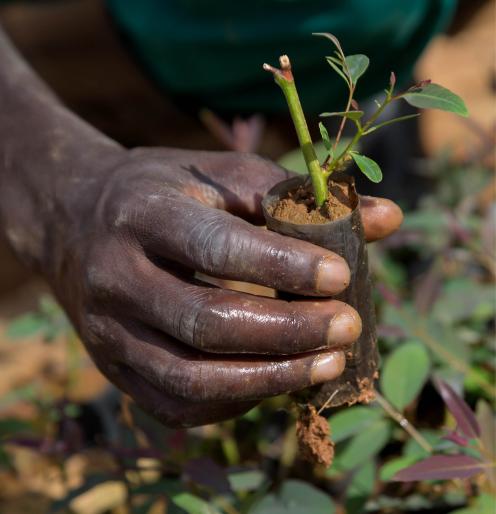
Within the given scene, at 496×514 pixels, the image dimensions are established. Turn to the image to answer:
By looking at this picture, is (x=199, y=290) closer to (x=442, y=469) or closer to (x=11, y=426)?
(x=442, y=469)

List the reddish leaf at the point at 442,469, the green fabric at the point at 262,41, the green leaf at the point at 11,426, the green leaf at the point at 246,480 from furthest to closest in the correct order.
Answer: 1. the green fabric at the point at 262,41
2. the green leaf at the point at 11,426
3. the green leaf at the point at 246,480
4. the reddish leaf at the point at 442,469

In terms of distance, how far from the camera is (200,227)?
102 centimetres

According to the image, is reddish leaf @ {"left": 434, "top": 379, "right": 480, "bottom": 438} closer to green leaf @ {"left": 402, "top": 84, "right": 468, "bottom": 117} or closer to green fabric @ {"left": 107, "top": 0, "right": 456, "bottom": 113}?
green leaf @ {"left": 402, "top": 84, "right": 468, "bottom": 117}

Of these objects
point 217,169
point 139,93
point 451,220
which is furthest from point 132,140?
point 217,169

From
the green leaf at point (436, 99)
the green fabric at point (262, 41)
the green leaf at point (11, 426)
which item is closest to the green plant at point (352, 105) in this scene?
the green leaf at point (436, 99)

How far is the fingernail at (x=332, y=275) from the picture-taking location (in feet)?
3.16

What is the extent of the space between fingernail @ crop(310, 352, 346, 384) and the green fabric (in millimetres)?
1532

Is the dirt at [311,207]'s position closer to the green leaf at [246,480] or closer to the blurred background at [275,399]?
the blurred background at [275,399]

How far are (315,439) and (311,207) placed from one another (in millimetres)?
334

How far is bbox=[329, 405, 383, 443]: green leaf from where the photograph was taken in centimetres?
131

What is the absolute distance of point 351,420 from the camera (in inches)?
52.6

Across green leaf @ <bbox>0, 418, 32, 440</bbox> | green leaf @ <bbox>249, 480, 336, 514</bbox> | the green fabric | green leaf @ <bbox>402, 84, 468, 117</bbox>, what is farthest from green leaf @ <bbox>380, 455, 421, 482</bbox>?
the green fabric

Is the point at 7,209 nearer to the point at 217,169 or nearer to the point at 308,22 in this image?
the point at 217,169

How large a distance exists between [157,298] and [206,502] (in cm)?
42
